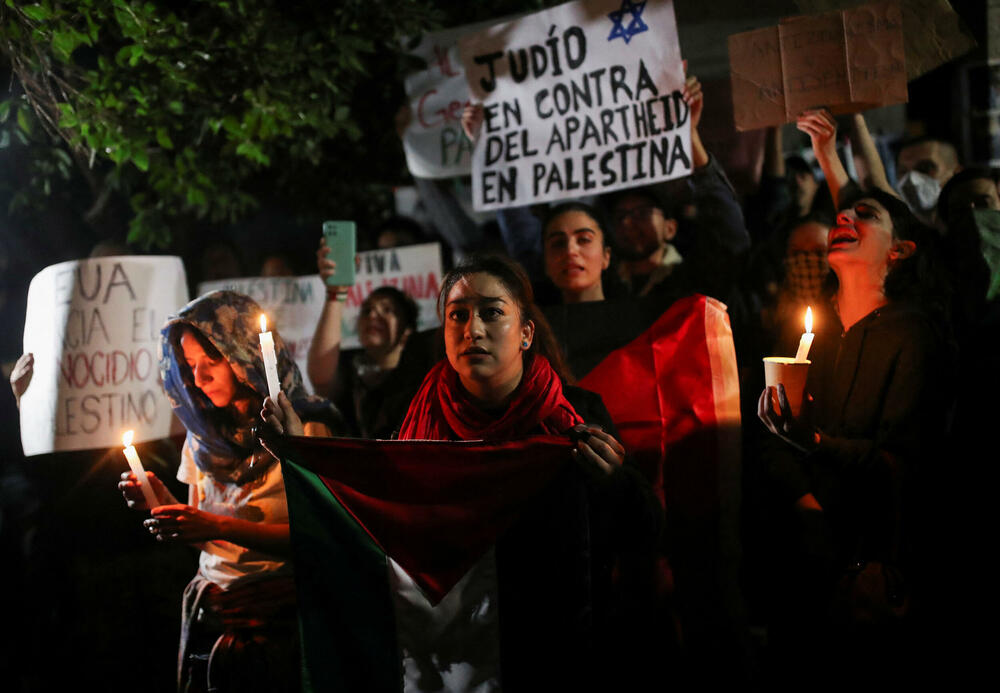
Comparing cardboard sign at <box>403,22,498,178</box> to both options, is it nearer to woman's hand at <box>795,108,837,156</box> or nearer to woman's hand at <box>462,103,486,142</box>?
woman's hand at <box>462,103,486,142</box>

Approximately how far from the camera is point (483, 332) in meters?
2.76

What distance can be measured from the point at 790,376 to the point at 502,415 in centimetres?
95

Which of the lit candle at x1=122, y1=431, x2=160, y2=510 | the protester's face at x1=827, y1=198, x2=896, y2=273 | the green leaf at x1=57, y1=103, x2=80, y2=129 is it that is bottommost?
the lit candle at x1=122, y1=431, x2=160, y2=510

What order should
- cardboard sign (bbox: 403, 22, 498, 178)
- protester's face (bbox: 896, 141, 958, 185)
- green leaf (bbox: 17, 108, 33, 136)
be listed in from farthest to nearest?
cardboard sign (bbox: 403, 22, 498, 178) → protester's face (bbox: 896, 141, 958, 185) → green leaf (bbox: 17, 108, 33, 136)

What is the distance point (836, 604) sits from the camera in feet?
9.89

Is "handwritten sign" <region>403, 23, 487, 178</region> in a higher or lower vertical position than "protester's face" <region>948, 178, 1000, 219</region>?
higher

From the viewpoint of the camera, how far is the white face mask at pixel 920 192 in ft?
13.7

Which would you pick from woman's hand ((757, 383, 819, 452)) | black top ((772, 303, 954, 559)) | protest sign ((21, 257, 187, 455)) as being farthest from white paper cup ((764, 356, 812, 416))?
protest sign ((21, 257, 187, 455))

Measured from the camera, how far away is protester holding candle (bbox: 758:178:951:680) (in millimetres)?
2857

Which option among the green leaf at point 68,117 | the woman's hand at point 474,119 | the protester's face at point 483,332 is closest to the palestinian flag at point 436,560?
the protester's face at point 483,332

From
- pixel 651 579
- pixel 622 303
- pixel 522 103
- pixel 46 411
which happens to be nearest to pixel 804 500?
pixel 651 579

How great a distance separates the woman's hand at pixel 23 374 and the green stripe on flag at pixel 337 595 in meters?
1.81

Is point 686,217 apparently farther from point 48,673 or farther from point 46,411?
point 48,673

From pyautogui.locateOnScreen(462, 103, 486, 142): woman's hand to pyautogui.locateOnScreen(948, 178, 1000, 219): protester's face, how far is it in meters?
2.41
